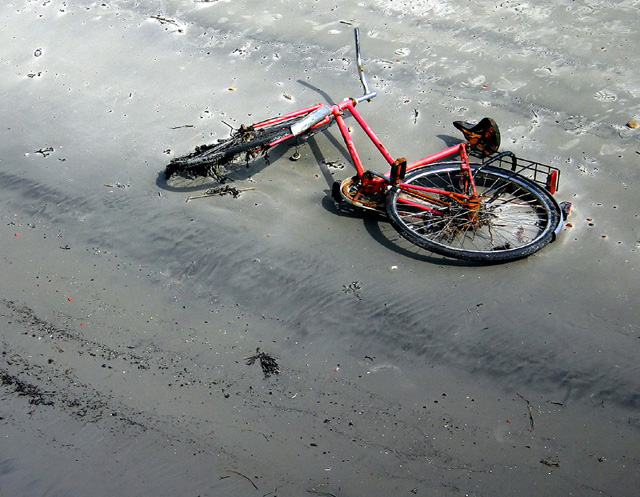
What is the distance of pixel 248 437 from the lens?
500cm

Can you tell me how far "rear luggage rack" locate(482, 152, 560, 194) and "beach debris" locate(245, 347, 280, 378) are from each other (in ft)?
9.45

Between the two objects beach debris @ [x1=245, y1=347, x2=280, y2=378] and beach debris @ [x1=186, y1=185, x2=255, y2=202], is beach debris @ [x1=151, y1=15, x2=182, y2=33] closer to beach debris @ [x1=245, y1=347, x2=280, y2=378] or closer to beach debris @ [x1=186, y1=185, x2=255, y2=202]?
beach debris @ [x1=186, y1=185, x2=255, y2=202]

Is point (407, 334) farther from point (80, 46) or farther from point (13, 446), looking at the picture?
point (80, 46)

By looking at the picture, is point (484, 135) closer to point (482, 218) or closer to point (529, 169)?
point (529, 169)

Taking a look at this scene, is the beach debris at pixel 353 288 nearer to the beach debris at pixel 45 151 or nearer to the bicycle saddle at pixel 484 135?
the bicycle saddle at pixel 484 135

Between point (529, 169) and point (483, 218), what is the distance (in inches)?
43.2

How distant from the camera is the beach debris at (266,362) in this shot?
539cm

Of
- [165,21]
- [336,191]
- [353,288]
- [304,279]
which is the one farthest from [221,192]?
[165,21]

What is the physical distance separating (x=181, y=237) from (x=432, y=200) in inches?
98.3

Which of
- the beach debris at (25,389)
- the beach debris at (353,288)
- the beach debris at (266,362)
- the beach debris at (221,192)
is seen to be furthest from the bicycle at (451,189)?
the beach debris at (25,389)

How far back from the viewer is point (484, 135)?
22.1ft

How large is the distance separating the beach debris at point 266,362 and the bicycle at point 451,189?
1.67 m

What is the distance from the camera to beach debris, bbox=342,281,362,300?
5.88m

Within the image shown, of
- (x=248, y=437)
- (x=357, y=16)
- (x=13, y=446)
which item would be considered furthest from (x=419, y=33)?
(x=13, y=446)
